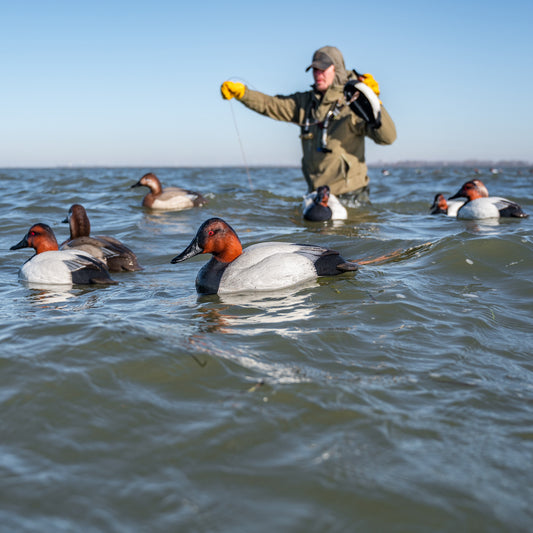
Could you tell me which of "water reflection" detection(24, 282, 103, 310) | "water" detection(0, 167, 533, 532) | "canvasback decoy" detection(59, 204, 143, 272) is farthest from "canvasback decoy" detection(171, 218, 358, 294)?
"canvasback decoy" detection(59, 204, 143, 272)

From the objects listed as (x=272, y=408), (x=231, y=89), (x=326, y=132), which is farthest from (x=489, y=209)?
(x=272, y=408)

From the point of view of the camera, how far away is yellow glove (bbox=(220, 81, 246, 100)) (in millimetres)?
10789

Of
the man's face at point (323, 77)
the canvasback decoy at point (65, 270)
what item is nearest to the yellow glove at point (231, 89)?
the man's face at point (323, 77)

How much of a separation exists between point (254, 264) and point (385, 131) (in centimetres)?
505

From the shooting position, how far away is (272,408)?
3.07 m

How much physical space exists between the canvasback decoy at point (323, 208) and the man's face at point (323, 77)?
1.95m

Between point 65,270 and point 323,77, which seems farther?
point 323,77

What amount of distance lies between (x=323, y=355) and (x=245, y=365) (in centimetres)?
58

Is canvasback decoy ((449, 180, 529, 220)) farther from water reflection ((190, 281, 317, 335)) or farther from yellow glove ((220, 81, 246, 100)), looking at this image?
water reflection ((190, 281, 317, 335))

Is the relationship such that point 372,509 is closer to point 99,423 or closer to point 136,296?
point 99,423

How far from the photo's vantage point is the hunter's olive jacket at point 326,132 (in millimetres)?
10953

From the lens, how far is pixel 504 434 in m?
2.85

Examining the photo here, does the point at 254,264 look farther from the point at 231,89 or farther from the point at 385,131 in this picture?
the point at 231,89

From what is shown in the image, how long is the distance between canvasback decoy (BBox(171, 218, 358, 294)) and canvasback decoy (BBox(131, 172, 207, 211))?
28.6 ft
